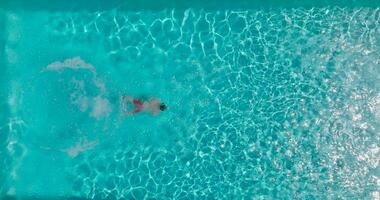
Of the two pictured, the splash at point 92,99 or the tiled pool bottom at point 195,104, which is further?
the splash at point 92,99

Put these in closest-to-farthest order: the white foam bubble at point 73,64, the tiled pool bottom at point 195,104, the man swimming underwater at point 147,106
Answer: the tiled pool bottom at point 195,104
the man swimming underwater at point 147,106
the white foam bubble at point 73,64

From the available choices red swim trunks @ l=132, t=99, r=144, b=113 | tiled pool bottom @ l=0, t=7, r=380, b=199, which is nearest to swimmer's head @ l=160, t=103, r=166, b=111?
tiled pool bottom @ l=0, t=7, r=380, b=199

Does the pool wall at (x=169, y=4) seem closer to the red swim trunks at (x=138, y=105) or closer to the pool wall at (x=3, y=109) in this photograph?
the pool wall at (x=3, y=109)

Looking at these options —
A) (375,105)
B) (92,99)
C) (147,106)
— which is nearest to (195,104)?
(147,106)

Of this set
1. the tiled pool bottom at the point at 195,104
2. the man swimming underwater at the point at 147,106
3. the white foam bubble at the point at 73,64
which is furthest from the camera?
the white foam bubble at the point at 73,64

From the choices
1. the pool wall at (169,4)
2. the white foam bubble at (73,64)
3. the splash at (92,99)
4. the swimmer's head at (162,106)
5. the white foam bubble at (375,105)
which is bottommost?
the white foam bubble at (375,105)

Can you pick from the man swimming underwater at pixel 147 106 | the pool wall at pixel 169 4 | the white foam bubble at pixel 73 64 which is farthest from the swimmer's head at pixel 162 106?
the pool wall at pixel 169 4

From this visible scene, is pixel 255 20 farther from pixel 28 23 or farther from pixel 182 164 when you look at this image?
pixel 28 23

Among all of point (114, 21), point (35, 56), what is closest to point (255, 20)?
point (114, 21)

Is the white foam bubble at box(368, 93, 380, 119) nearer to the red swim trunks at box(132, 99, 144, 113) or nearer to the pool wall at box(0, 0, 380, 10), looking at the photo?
the pool wall at box(0, 0, 380, 10)
